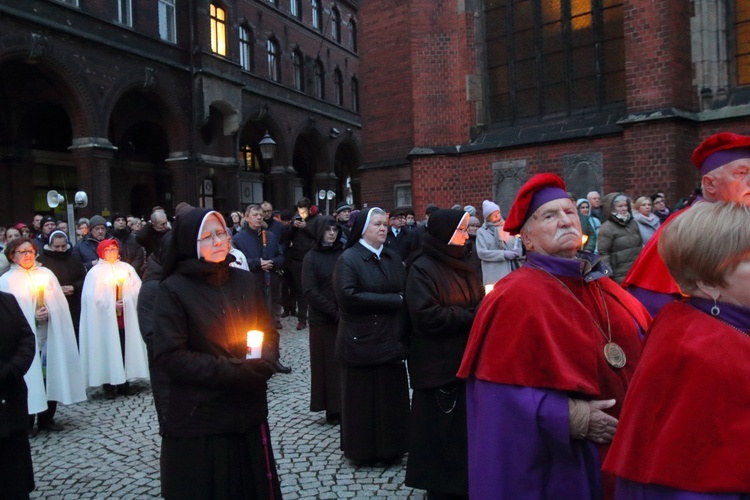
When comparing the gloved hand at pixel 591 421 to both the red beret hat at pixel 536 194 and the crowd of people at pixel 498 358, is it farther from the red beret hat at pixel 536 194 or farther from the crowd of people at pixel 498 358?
the red beret hat at pixel 536 194

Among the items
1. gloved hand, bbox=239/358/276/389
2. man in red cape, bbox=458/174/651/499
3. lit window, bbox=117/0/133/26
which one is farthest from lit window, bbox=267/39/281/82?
man in red cape, bbox=458/174/651/499

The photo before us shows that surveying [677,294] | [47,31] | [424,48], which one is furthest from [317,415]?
[47,31]

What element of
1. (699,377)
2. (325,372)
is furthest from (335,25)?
(699,377)

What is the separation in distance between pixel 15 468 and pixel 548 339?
135 inches

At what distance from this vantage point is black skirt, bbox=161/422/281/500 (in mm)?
3213

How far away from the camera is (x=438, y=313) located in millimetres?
4078

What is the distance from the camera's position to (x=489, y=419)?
2.45m

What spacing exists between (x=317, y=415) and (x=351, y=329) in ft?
6.01

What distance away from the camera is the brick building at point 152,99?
19.3 meters

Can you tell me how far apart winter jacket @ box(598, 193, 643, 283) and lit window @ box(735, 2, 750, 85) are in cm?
522

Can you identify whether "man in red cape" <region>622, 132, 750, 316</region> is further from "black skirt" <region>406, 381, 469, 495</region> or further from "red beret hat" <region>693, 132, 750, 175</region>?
"black skirt" <region>406, 381, 469, 495</region>

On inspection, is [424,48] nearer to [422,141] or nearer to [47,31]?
[422,141]

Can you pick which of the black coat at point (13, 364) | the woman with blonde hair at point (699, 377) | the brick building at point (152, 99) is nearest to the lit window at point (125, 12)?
the brick building at point (152, 99)

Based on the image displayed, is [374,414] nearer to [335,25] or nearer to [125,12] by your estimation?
[125,12]
